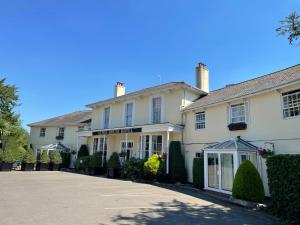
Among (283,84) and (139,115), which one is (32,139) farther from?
(283,84)

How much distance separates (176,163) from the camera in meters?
17.6

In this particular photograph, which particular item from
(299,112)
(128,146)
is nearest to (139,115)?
(128,146)

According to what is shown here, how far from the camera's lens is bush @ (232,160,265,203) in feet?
36.4

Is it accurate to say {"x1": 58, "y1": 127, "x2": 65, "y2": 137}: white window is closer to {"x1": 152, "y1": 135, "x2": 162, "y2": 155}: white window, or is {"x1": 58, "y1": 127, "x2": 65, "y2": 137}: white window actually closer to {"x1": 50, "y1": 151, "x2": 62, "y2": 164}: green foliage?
{"x1": 50, "y1": 151, "x2": 62, "y2": 164}: green foliage

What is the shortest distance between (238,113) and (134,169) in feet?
26.7

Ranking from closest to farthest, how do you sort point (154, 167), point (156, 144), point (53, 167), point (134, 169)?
point (154, 167) → point (134, 169) → point (156, 144) → point (53, 167)

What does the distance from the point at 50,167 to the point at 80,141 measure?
A: 4.19m

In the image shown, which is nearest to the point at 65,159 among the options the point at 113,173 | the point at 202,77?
the point at 113,173

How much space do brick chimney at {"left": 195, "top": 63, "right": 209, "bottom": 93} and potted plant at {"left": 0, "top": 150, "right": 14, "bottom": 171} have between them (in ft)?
62.6

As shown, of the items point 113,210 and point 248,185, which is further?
point 248,185

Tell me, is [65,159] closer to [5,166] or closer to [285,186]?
[5,166]

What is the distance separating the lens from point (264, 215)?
31.9 feet

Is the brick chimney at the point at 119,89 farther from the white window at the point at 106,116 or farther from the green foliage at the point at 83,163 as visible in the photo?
the green foliage at the point at 83,163

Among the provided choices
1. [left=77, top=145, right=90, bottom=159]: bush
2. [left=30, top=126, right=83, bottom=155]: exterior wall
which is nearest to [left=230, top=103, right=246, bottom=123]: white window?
[left=77, top=145, right=90, bottom=159]: bush
